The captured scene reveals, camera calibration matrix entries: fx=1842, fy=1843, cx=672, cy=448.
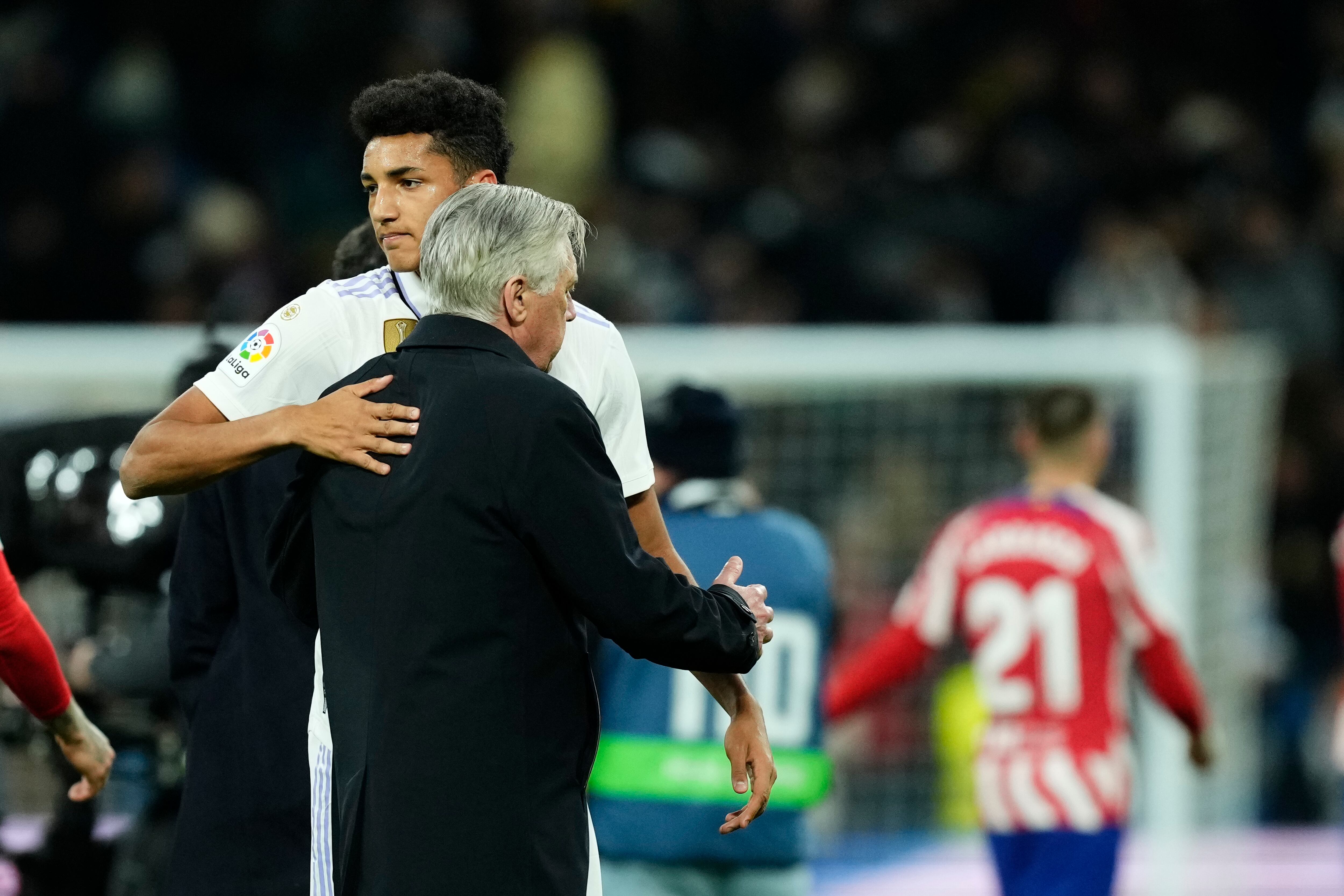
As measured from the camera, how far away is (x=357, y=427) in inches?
94.0

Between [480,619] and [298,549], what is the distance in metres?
0.34

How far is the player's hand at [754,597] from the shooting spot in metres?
2.60

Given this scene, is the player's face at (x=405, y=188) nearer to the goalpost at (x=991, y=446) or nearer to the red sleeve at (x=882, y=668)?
the red sleeve at (x=882, y=668)

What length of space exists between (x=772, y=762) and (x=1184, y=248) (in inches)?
299

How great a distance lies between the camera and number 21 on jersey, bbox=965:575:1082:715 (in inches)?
184

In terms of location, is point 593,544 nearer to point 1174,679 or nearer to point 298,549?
point 298,549

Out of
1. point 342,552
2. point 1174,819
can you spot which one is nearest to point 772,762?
point 342,552

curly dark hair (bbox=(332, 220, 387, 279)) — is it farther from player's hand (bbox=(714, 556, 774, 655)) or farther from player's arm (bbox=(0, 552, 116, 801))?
player's hand (bbox=(714, 556, 774, 655))

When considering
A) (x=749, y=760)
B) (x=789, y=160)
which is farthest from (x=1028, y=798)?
(x=789, y=160)

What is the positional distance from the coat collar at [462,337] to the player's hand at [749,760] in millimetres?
490

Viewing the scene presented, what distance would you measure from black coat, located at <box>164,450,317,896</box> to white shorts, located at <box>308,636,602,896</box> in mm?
350

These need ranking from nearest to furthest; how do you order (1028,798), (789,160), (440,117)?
(440,117) → (1028,798) → (789,160)

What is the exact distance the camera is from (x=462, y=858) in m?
2.33

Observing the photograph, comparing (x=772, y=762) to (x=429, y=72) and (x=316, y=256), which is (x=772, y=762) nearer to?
(x=429, y=72)
